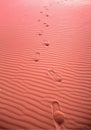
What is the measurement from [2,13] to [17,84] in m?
3.73

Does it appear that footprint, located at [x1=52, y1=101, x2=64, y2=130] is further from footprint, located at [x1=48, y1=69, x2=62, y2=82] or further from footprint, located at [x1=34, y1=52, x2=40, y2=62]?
footprint, located at [x1=34, y1=52, x2=40, y2=62]

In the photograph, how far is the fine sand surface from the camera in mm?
2072

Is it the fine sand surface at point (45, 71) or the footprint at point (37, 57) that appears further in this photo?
the footprint at point (37, 57)

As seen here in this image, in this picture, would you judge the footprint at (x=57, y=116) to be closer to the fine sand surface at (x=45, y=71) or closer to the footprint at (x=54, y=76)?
the fine sand surface at (x=45, y=71)

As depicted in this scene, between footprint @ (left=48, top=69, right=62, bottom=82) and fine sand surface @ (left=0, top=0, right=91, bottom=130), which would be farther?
footprint @ (left=48, top=69, right=62, bottom=82)

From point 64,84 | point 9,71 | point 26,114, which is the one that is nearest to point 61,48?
point 64,84

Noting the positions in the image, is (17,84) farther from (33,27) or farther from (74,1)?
(74,1)

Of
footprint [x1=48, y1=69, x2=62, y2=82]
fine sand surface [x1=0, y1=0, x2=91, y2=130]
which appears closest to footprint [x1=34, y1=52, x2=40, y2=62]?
fine sand surface [x1=0, y1=0, x2=91, y2=130]

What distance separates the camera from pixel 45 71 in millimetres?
2832

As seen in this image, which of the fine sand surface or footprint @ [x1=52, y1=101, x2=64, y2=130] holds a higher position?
the fine sand surface

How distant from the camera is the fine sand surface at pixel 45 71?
2.07 meters

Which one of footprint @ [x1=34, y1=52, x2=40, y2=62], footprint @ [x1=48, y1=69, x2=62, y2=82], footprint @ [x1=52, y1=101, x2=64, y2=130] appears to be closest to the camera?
footprint @ [x1=52, y1=101, x2=64, y2=130]

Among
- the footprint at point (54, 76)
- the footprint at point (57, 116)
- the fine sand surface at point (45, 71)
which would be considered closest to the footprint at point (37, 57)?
the fine sand surface at point (45, 71)

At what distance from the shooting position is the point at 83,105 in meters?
2.26
